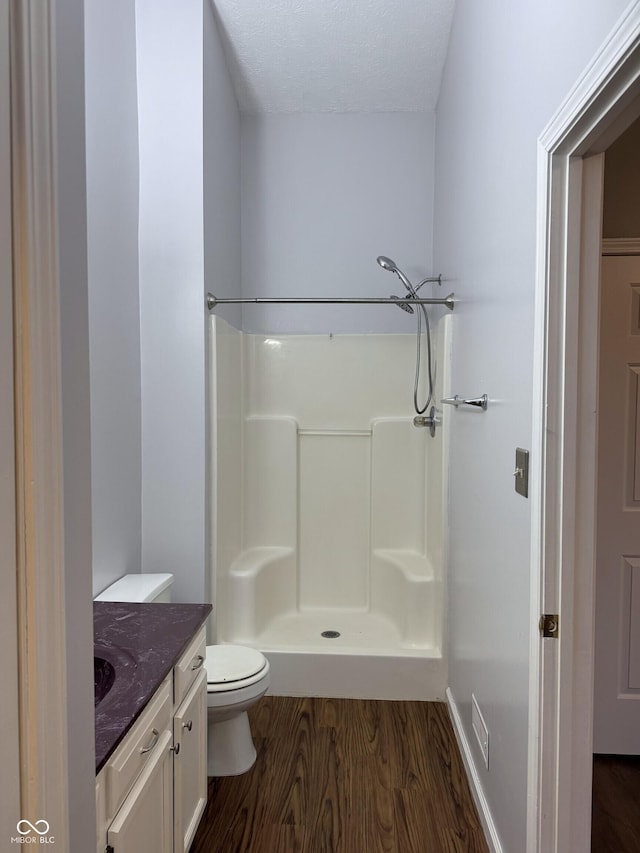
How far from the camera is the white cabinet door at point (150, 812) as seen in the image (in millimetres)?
1172

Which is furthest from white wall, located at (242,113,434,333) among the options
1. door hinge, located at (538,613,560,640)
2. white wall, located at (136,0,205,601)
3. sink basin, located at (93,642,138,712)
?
door hinge, located at (538,613,560,640)

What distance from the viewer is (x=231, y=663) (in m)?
2.21

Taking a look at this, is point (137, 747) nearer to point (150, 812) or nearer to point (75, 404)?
point (150, 812)

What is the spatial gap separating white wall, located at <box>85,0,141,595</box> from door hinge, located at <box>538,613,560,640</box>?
1.48 m

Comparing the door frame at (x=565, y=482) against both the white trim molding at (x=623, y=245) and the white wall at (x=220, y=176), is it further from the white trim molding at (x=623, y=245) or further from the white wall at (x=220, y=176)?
the white wall at (x=220, y=176)

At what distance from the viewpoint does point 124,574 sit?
93.3 inches

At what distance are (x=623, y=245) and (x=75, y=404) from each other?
213 centimetres

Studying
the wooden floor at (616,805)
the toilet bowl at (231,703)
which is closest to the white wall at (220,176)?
the toilet bowl at (231,703)

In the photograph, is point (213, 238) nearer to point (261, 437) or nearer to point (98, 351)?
point (98, 351)

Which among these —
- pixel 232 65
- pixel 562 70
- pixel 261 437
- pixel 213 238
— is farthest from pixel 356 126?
pixel 562 70

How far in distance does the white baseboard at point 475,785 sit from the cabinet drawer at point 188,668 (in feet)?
3.27

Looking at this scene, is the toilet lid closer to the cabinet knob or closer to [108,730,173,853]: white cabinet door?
[108,730,173,853]: white cabinet door

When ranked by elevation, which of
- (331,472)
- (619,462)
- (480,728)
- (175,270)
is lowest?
(480,728)

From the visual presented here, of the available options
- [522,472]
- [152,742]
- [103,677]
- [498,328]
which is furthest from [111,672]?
[498,328]
